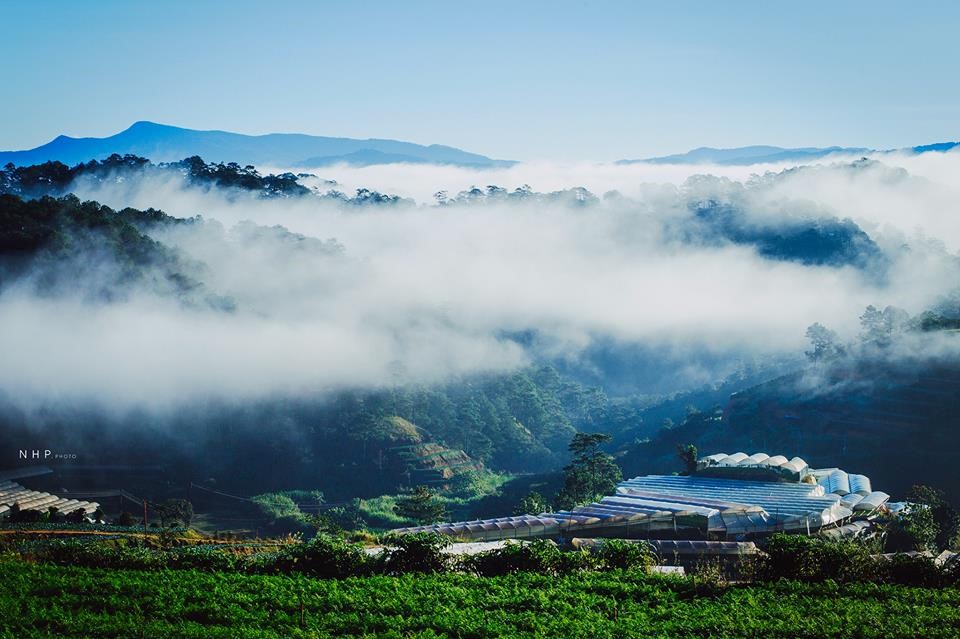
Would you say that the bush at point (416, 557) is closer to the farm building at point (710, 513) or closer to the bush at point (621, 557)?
the bush at point (621, 557)

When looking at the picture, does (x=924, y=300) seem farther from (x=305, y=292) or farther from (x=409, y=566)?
(x=409, y=566)

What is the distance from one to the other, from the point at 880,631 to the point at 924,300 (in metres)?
115

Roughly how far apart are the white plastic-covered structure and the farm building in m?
22.4

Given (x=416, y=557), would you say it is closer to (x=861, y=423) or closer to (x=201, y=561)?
(x=201, y=561)

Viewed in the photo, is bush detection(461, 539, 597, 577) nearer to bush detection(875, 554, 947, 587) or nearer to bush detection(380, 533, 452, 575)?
bush detection(380, 533, 452, 575)

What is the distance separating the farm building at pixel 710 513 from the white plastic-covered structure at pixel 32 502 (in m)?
22.4

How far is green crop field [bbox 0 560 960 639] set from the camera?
16078mm

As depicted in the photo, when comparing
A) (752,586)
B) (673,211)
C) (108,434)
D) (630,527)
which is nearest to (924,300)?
(673,211)

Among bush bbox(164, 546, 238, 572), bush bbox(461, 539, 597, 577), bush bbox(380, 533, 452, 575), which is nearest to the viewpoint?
bush bbox(164, 546, 238, 572)

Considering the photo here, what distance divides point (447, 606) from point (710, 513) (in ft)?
79.8

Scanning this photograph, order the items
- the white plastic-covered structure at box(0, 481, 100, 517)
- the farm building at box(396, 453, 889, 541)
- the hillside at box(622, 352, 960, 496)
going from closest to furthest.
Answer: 1. the farm building at box(396, 453, 889, 541)
2. the white plastic-covered structure at box(0, 481, 100, 517)
3. the hillside at box(622, 352, 960, 496)

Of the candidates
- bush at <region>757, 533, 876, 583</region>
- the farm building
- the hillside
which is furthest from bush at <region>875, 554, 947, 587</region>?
the hillside

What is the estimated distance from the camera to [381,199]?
162125 millimetres

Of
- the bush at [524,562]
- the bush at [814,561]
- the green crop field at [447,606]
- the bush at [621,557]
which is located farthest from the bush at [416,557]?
the bush at [814,561]
